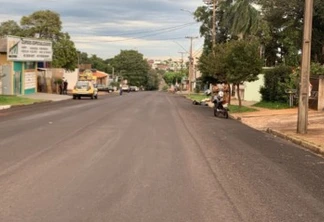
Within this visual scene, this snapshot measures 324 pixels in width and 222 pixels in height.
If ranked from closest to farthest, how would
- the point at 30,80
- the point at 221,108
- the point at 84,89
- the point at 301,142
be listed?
the point at 301,142 < the point at 221,108 < the point at 84,89 < the point at 30,80

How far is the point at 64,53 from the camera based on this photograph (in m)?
72.6

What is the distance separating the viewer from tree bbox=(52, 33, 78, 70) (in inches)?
2849

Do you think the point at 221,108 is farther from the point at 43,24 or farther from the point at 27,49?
the point at 43,24

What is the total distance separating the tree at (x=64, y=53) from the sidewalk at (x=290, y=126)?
49.6 metres

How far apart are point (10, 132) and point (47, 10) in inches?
2540

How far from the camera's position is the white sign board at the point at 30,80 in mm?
50031

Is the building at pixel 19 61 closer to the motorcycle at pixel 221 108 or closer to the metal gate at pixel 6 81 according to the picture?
the metal gate at pixel 6 81

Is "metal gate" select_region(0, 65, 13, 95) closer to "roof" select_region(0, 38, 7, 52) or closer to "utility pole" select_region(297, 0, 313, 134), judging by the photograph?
"roof" select_region(0, 38, 7, 52)

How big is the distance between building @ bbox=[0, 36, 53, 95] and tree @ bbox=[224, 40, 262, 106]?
21.7 meters

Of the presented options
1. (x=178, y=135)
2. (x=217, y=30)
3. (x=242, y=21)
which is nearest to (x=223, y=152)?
(x=178, y=135)

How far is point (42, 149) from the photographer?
1184cm

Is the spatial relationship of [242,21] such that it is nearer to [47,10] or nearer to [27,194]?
[47,10]

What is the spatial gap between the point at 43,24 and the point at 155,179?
236 ft

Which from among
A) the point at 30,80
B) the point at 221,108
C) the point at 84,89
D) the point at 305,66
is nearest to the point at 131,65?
the point at 30,80
